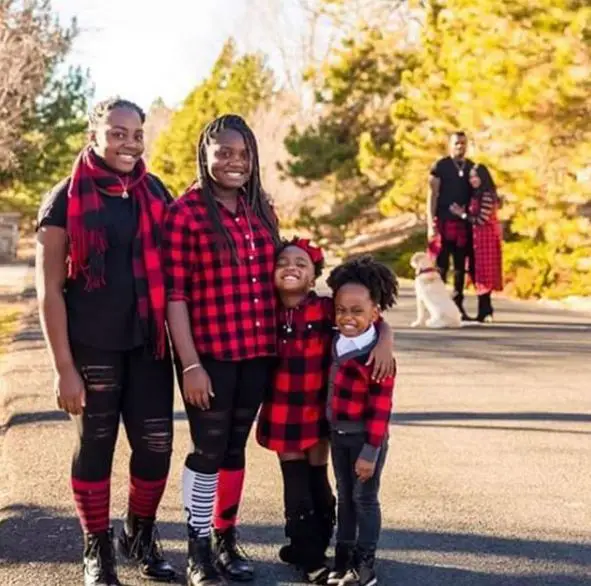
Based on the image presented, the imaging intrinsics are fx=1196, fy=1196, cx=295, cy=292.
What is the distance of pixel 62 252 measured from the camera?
13.6 ft

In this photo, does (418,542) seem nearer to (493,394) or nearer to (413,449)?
(413,449)

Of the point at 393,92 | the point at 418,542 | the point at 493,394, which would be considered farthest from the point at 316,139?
the point at 418,542

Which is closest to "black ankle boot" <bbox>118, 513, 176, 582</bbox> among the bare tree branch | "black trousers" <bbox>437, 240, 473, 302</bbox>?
"black trousers" <bbox>437, 240, 473, 302</bbox>

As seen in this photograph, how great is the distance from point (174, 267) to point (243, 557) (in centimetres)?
118

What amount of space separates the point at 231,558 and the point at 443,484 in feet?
5.69

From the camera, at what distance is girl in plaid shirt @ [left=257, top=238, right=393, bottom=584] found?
4.36 metres

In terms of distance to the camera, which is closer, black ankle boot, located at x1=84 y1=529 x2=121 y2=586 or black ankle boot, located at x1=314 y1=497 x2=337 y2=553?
black ankle boot, located at x1=84 y1=529 x2=121 y2=586

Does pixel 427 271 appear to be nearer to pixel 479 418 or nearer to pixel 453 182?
pixel 453 182

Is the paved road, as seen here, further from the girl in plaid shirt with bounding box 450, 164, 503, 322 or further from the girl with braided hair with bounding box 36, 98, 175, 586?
the girl in plaid shirt with bounding box 450, 164, 503, 322

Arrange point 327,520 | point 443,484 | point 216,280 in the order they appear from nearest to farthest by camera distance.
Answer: point 216,280, point 327,520, point 443,484

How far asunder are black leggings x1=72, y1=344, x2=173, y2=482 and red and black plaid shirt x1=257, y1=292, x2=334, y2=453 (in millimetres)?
401

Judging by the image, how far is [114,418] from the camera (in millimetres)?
4309

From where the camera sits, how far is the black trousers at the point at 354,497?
434cm

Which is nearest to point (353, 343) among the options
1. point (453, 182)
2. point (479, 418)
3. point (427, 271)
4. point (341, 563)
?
point (341, 563)
